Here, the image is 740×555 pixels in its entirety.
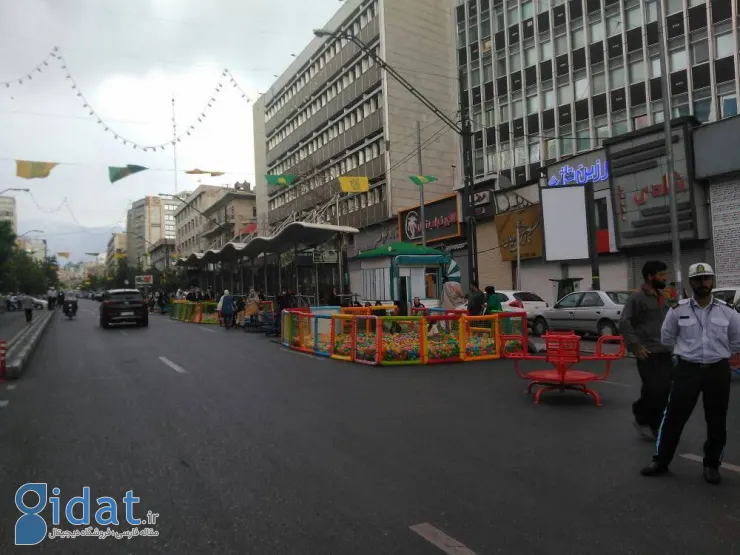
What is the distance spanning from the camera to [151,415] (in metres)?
7.35

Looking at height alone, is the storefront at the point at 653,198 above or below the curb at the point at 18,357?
above

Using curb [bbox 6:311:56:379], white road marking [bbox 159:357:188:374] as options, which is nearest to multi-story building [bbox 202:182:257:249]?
curb [bbox 6:311:56:379]

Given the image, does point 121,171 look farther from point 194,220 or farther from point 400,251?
point 194,220

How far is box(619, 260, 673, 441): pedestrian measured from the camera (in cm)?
571

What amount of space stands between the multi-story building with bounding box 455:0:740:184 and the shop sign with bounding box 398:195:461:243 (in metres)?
6.89

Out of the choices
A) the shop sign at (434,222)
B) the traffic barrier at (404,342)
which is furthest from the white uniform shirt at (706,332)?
the shop sign at (434,222)

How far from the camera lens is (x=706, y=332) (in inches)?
181

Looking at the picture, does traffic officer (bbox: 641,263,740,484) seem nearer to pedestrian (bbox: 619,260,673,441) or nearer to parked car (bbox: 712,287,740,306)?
pedestrian (bbox: 619,260,673,441)

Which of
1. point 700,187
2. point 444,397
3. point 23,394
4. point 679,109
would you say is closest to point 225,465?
point 444,397

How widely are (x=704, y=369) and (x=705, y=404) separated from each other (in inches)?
11.5

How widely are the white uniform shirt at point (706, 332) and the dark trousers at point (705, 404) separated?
3.3 inches

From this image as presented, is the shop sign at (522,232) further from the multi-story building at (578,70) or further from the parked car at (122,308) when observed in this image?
the parked car at (122,308)

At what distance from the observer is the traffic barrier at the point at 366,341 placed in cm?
1230

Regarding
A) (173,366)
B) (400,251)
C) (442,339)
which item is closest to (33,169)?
(173,366)
